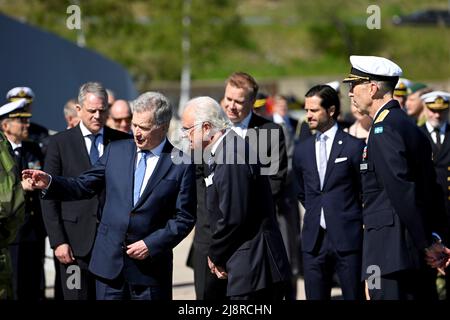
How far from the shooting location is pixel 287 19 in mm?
62188

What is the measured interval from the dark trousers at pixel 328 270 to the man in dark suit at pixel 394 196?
1200mm

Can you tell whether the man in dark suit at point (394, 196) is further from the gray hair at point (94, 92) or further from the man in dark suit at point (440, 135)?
the man in dark suit at point (440, 135)

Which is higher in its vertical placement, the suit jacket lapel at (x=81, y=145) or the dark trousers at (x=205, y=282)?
the suit jacket lapel at (x=81, y=145)

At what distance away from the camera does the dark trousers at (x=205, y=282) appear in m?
6.61

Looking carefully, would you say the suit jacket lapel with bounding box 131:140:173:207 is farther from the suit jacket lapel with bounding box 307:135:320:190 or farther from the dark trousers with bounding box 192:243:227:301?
the suit jacket lapel with bounding box 307:135:320:190

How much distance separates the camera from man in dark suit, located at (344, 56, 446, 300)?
5555mm

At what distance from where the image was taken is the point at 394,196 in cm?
556

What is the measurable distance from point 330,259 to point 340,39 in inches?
1907

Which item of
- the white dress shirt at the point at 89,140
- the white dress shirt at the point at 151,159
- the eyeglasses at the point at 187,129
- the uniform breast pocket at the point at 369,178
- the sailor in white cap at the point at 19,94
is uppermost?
the sailor in white cap at the point at 19,94

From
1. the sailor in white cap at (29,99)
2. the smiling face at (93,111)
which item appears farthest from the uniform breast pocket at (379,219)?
the sailor in white cap at (29,99)

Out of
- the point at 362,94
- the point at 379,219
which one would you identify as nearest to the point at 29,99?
the point at 362,94

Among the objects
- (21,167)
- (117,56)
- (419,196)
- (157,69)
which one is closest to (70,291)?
(21,167)

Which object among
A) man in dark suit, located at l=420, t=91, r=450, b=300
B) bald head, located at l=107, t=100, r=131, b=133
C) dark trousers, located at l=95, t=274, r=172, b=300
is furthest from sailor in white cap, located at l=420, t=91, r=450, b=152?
dark trousers, located at l=95, t=274, r=172, b=300

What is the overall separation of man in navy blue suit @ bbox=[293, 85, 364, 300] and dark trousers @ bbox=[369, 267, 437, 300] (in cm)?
131
